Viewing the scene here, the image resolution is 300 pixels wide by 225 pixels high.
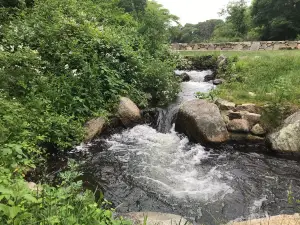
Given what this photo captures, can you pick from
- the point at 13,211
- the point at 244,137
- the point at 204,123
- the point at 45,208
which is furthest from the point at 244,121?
the point at 13,211

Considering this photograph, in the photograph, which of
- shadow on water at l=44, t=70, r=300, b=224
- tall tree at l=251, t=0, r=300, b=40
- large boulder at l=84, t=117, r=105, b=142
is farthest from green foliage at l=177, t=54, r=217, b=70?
tall tree at l=251, t=0, r=300, b=40

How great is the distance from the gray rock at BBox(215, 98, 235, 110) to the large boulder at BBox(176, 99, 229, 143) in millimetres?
424

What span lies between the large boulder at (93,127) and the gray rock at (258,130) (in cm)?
420

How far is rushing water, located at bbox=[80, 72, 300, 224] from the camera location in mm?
4828

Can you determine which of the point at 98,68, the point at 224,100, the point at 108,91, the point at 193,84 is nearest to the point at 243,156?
the point at 224,100

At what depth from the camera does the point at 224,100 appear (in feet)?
28.5

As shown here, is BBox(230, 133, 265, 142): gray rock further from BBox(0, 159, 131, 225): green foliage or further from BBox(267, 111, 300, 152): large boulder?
BBox(0, 159, 131, 225): green foliage

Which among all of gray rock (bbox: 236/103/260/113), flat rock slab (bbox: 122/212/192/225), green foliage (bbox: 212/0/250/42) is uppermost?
green foliage (bbox: 212/0/250/42)

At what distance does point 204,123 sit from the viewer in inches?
295

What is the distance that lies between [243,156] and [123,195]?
338 centimetres

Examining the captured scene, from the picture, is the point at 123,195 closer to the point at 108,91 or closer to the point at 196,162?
the point at 196,162

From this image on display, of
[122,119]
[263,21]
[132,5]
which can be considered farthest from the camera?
[263,21]

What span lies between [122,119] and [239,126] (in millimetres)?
3366

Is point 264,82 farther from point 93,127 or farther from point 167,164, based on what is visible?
point 93,127
